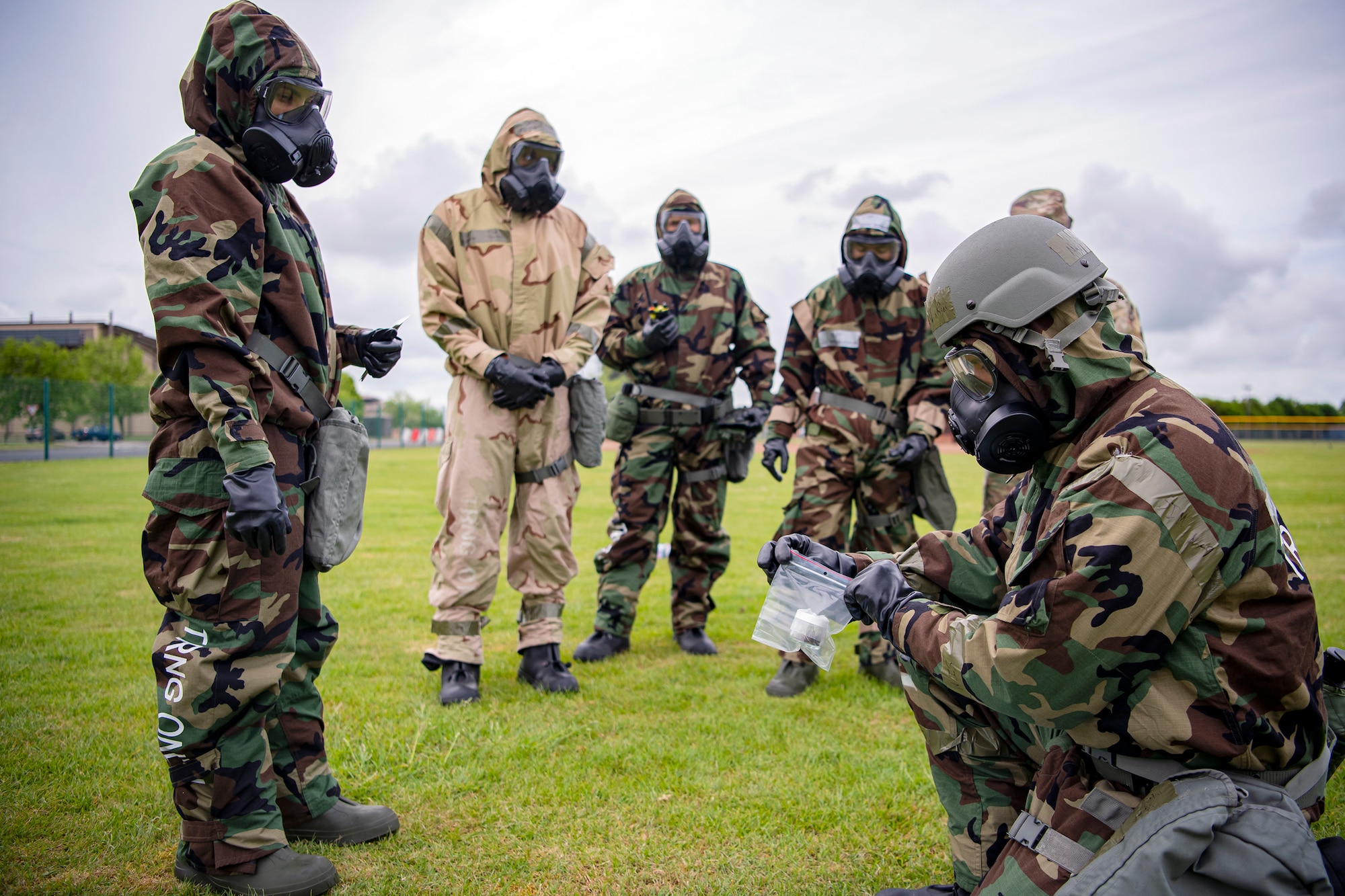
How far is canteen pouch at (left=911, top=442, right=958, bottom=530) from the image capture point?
17.0 ft

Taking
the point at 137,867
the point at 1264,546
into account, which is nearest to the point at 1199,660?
the point at 1264,546

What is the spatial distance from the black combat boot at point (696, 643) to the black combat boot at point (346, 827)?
2.83 metres

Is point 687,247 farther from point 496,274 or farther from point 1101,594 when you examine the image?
point 1101,594

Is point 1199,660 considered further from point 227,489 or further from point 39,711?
point 39,711

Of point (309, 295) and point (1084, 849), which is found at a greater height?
point (309, 295)

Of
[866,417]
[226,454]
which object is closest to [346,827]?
[226,454]

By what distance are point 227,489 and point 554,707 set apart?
2440mm

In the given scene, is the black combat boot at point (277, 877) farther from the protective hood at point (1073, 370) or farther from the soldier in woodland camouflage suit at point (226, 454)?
the protective hood at point (1073, 370)

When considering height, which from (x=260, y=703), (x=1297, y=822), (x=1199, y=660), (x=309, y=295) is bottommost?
(x=260, y=703)

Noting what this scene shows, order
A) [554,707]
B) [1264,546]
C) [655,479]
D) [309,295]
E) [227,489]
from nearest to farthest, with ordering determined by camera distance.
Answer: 1. [1264,546]
2. [227,489]
3. [309,295]
4. [554,707]
5. [655,479]

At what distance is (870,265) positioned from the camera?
5066mm

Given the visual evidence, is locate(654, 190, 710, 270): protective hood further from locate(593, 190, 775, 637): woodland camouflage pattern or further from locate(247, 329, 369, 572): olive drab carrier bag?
locate(247, 329, 369, 572): olive drab carrier bag

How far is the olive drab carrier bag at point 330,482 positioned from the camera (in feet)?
9.73

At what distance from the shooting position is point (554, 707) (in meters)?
4.41
